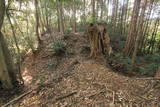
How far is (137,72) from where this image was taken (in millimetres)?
6500

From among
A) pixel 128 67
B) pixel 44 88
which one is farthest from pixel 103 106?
pixel 128 67

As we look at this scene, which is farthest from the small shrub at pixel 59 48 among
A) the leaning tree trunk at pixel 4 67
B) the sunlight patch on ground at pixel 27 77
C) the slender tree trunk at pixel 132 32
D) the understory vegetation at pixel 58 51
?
the slender tree trunk at pixel 132 32

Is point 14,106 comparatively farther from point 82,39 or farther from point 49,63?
point 82,39

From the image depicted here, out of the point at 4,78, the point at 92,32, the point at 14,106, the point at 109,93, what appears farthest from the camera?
the point at 92,32

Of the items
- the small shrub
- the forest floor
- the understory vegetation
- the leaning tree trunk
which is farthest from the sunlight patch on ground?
the small shrub

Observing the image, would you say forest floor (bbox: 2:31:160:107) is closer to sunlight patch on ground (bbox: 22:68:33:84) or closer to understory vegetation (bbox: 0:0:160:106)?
understory vegetation (bbox: 0:0:160:106)

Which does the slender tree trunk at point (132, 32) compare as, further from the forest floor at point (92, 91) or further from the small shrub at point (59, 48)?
the small shrub at point (59, 48)

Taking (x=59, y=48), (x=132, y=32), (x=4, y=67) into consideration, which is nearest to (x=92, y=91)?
(x=4, y=67)

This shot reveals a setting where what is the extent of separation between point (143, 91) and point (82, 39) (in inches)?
225

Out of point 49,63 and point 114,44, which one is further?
point 114,44

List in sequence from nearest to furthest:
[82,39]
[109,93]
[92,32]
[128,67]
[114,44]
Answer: [109,93] → [92,32] → [128,67] → [82,39] → [114,44]

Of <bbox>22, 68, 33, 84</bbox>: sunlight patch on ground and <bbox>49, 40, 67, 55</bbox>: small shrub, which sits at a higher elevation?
<bbox>49, 40, 67, 55</bbox>: small shrub

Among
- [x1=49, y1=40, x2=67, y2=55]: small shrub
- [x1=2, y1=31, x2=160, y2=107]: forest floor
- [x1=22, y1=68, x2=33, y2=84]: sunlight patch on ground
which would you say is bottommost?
[x1=22, y1=68, x2=33, y2=84]: sunlight patch on ground

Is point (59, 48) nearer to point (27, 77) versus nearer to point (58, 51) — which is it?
point (58, 51)
